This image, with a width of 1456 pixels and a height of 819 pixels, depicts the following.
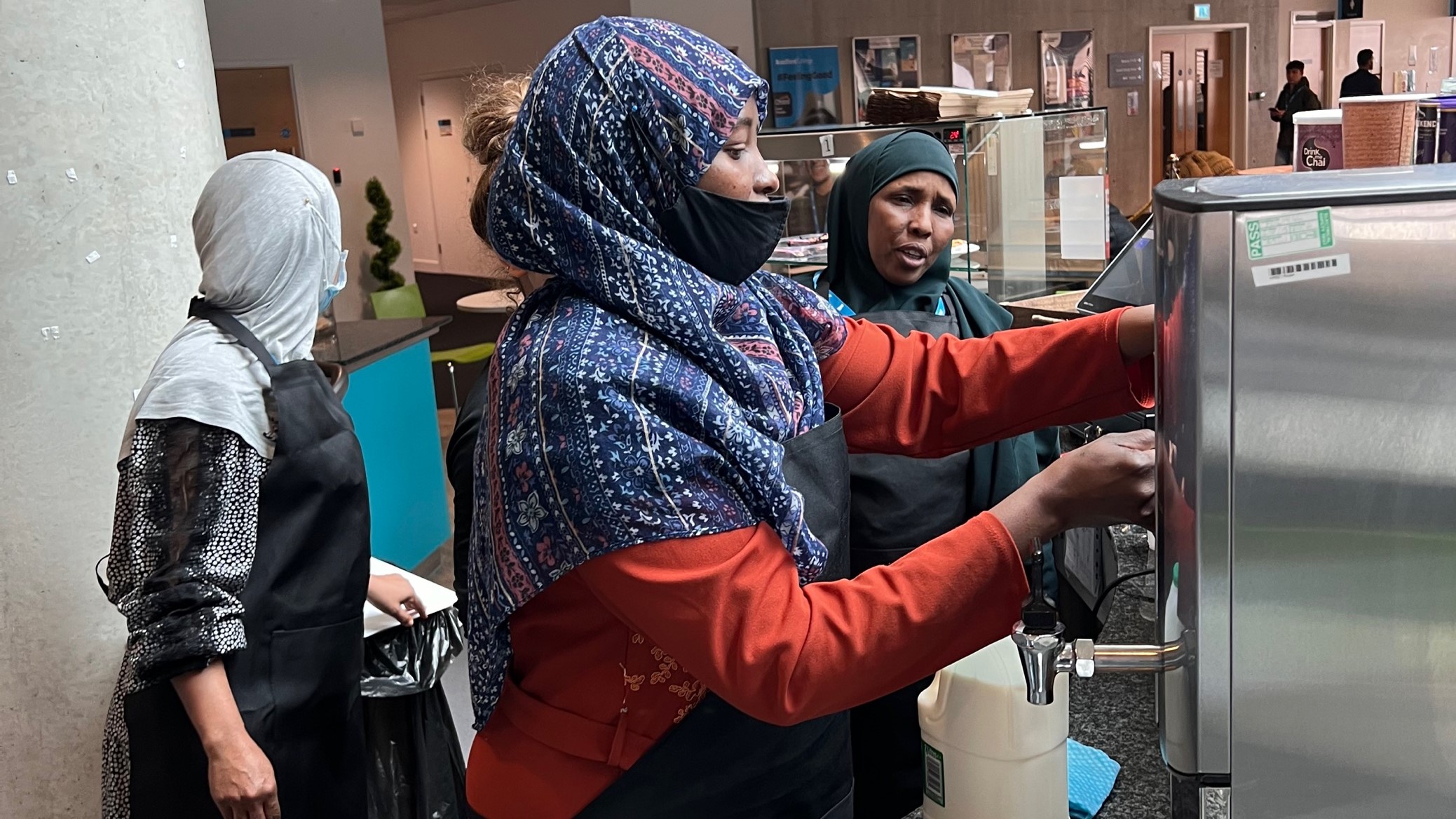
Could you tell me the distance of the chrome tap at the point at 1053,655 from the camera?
75 cm

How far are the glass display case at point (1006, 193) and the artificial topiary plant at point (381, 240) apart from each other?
6199 mm

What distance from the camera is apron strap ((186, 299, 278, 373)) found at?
175 centimetres

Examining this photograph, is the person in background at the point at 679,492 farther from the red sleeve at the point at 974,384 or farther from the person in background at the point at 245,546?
the person in background at the point at 245,546

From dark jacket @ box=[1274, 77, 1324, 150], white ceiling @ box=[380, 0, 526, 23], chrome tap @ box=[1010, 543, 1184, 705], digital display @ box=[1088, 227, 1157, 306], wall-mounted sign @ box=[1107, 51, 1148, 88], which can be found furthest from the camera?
white ceiling @ box=[380, 0, 526, 23]

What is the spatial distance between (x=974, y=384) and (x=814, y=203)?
7.62ft

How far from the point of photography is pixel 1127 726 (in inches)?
51.4

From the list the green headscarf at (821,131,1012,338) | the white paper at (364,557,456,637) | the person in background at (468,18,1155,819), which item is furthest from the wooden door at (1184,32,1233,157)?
the person in background at (468,18,1155,819)

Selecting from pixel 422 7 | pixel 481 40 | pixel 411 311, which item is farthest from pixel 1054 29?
pixel 411 311

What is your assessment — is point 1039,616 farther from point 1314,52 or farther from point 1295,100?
point 1314,52

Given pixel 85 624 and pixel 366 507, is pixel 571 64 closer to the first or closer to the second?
pixel 366 507

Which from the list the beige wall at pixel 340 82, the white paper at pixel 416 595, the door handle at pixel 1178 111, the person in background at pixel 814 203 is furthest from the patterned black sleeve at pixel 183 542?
the door handle at pixel 1178 111

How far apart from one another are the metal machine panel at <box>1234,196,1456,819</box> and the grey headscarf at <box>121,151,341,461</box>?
4.53ft

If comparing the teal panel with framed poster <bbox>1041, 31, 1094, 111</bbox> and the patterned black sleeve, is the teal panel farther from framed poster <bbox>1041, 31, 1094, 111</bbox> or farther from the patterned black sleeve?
framed poster <bbox>1041, 31, 1094, 111</bbox>

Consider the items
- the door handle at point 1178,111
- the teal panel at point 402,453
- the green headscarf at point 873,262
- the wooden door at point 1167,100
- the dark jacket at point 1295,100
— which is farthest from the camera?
the door handle at point 1178,111
